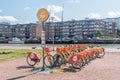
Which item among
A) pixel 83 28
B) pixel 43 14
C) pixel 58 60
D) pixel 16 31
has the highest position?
pixel 83 28

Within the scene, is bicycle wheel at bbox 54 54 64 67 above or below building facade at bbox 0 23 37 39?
below

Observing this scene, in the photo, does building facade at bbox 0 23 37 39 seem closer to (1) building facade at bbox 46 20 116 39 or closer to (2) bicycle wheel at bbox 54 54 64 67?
(1) building facade at bbox 46 20 116 39

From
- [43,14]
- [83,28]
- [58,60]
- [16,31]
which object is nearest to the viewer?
[43,14]

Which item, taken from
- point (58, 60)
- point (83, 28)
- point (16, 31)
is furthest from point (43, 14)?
point (16, 31)

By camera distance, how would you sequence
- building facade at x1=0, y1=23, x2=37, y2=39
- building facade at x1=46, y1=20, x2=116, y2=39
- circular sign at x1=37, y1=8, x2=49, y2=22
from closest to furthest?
circular sign at x1=37, y1=8, x2=49, y2=22
building facade at x1=46, y1=20, x2=116, y2=39
building facade at x1=0, y1=23, x2=37, y2=39

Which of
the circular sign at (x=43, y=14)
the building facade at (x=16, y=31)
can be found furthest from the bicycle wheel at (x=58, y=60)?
the building facade at (x=16, y=31)

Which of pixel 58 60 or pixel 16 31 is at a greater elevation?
pixel 16 31

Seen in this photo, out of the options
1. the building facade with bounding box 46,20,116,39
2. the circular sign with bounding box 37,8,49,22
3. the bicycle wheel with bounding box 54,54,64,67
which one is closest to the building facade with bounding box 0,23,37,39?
the building facade with bounding box 46,20,116,39

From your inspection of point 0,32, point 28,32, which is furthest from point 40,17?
point 0,32

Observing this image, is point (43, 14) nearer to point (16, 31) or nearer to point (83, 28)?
point (83, 28)

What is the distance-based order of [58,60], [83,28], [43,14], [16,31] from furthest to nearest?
[16,31] < [83,28] < [58,60] < [43,14]

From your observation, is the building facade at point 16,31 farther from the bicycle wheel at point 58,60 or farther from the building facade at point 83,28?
the bicycle wheel at point 58,60

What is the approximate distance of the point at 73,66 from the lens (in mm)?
13500

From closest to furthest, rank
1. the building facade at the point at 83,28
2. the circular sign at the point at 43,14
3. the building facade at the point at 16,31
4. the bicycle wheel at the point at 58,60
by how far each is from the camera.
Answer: the circular sign at the point at 43,14
the bicycle wheel at the point at 58,60
the building facade at the point at 83,28
the building facade at the point at 16,31
